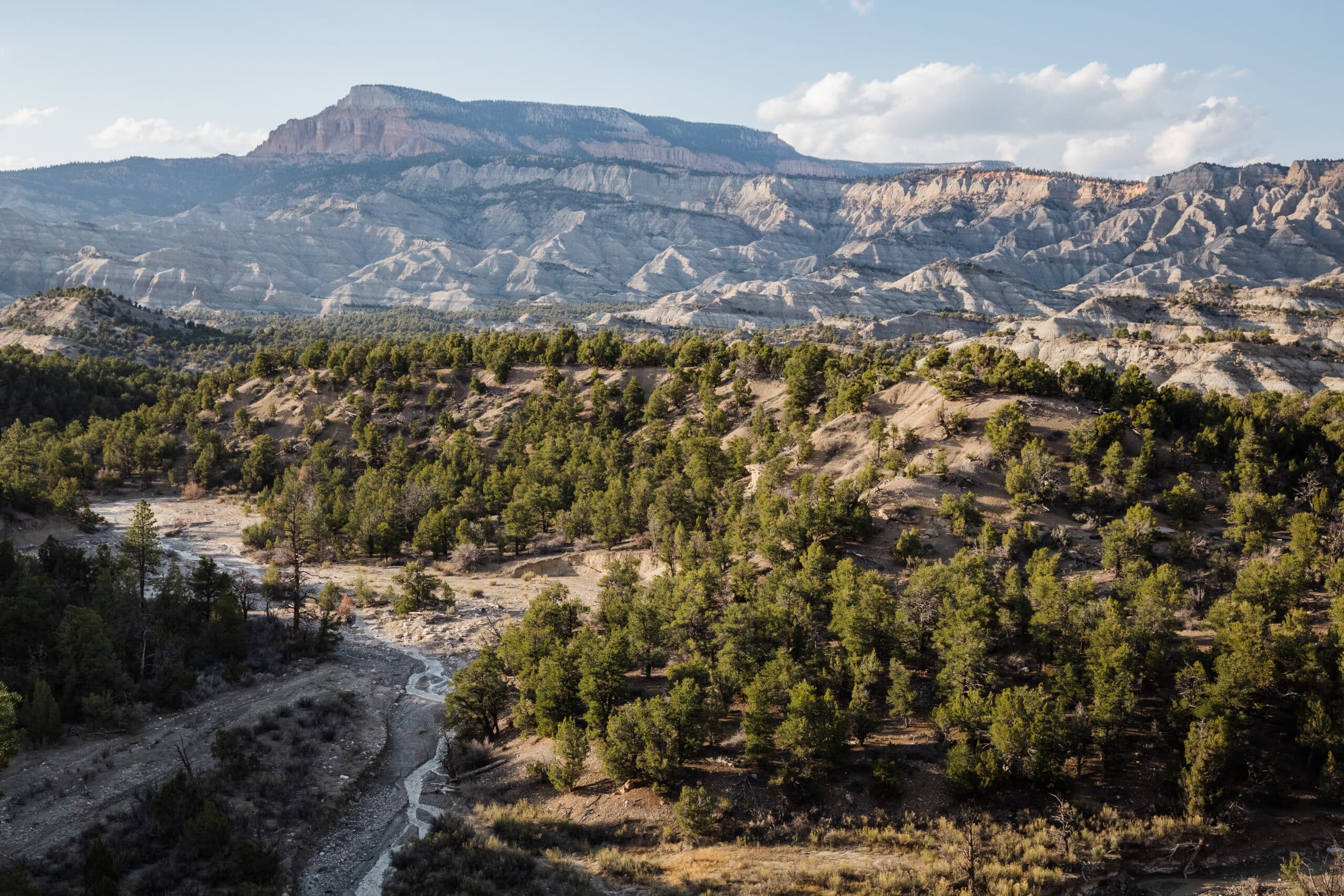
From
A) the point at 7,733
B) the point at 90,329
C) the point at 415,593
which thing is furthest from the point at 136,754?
the point at 90,329

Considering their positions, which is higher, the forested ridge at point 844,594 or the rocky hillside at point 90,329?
the rocky hillside at point 90,329

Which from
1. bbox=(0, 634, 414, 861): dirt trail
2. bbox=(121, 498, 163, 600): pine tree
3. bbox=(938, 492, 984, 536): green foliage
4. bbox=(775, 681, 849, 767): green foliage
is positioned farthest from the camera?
bbox=(938, 492, 984, 536): green foliage

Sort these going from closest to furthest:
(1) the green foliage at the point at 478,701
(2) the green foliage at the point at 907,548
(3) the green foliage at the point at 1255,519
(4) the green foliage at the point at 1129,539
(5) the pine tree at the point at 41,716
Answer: (5) the pine tree at the point at 41,716 → (1) the green foliage at the point at 478,701 → (4) the green foliage at the point at 1129,539 → (3) the green foliage at the point at 1255,519 → (2) the green foliage at the point at 907,548

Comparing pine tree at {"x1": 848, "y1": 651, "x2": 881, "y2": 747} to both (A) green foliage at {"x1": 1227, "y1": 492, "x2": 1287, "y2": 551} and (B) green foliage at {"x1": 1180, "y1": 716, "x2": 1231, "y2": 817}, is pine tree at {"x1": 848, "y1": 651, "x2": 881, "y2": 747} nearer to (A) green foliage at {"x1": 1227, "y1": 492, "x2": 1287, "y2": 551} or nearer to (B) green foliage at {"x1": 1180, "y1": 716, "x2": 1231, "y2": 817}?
(B) green foliage at {"x1": 1180, "y1": 716, "x2": 1231, "y2": 817}

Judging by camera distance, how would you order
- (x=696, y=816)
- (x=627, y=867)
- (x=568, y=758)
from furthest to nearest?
(x=568, y=758) → (x=696, y=816) → (x=627, y=867)

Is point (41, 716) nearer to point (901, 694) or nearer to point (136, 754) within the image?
point (136, 754)

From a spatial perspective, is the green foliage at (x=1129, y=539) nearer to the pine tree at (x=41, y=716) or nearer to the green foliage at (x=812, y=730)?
the green foliage at (x=812, y=730)

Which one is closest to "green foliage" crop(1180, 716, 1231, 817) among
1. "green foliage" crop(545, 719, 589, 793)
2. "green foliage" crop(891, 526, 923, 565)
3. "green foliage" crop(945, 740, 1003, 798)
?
"green foliage" crop(945, 740, 1003, 798)

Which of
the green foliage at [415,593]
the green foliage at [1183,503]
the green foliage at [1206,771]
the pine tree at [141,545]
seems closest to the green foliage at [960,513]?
the green foliage at [1183,503]

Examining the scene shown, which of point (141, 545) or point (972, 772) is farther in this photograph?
point (141, 545)

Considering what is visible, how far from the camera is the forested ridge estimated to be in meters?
28.4

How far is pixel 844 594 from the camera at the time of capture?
3675 centimetres

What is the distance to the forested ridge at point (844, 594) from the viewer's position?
2836 cm

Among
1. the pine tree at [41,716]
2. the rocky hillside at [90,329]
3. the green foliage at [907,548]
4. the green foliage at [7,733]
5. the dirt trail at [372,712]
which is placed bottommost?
the dirt trail at [372,712]
